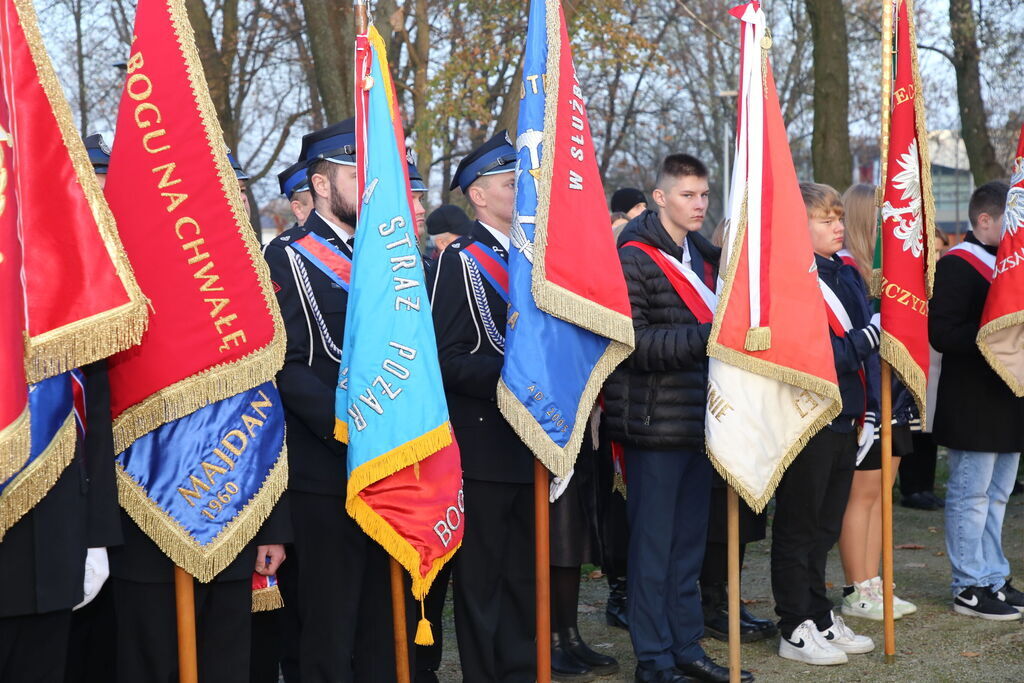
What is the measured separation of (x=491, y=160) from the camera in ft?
15.9

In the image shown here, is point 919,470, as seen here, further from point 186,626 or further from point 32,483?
point 32,483

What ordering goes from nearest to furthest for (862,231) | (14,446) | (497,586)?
(14,446)
(497,586)
(862,231)

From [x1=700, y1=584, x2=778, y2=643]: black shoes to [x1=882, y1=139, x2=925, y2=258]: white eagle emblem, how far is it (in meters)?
1.98

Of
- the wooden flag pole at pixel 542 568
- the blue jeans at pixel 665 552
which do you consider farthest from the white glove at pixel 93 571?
the blue jeans at pixel 665 552

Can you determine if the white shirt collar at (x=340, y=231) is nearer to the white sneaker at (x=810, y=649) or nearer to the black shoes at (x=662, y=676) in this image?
the black shoes at (x=662, y=676)

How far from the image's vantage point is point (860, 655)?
5.39 m

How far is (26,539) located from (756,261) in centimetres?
289

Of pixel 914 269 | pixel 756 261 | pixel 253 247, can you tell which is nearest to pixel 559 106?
pixel 756 261

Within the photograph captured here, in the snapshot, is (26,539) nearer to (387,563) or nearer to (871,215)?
(387,563)

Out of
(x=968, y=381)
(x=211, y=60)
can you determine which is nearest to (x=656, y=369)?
(x=968, y=381)

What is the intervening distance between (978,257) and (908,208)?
107 cm

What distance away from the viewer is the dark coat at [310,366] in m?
3.95

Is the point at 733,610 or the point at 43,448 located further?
the point at 733,610

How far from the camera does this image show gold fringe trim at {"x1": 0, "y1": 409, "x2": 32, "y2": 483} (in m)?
2.79
